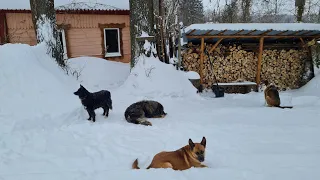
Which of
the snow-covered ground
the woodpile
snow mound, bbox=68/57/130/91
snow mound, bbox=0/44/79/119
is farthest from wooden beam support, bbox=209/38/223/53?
snow mound, bbox=0/44/79/119

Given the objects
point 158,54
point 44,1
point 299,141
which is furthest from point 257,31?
point 44,1

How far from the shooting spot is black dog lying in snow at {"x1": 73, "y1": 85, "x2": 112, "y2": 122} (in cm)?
504

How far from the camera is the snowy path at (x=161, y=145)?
282 centimetres

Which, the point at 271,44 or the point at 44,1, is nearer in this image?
the point at 44,1

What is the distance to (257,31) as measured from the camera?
27.8 feet

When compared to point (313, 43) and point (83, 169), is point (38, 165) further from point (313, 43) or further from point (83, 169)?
point (313, 43)

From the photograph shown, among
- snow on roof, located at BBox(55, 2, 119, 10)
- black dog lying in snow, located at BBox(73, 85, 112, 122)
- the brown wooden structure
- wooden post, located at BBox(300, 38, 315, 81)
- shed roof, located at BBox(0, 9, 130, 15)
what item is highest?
snow on roof, located at BBox(55, 2, 119, 10)

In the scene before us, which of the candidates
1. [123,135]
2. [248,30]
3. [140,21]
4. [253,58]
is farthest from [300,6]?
[123,135]

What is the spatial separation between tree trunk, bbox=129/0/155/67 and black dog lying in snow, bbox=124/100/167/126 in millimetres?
3140

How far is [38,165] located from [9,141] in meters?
1.01

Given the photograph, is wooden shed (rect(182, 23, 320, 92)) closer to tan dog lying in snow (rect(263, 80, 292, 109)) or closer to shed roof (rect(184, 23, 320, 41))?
shed roof (rect(184, 23, 320, 41))

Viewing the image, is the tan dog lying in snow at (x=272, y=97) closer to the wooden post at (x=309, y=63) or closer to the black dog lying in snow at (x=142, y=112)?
the black dog lying in snow at (x=142, y=112)

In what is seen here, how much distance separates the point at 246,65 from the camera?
9.91m

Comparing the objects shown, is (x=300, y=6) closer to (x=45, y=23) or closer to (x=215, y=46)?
(x=215, y=46)
